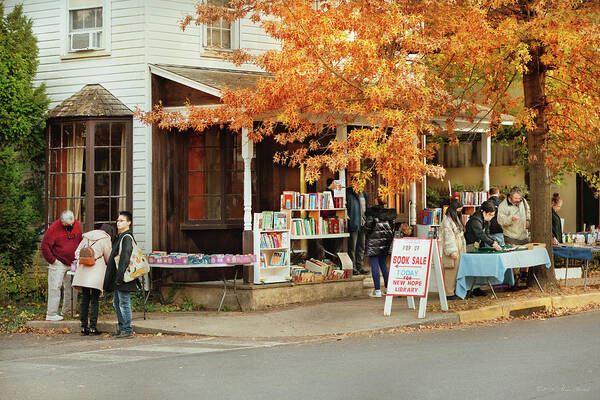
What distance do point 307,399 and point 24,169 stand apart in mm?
12070

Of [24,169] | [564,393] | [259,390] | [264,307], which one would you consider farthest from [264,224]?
[564,393]

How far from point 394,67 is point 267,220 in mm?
3683

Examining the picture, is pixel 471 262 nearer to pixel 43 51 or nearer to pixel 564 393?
pixel 564 393

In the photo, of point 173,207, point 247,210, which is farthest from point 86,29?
point 247,210

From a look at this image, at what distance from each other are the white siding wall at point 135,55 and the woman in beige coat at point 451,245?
5830mm

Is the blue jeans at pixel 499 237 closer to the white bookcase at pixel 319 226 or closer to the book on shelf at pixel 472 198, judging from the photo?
the white bookcase at pixel 319 226

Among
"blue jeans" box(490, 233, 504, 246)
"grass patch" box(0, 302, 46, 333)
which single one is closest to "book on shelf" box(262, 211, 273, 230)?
"grass patch" box(0, 302, 46, 333)

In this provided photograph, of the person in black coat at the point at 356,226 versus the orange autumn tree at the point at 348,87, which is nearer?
the orange autumn tree at the point at 348,87

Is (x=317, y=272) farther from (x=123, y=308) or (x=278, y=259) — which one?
(x=123, y=308)

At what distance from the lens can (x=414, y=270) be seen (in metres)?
14.3

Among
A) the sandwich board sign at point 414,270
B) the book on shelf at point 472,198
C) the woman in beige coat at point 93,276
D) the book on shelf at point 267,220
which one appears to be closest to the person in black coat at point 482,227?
the sandwich board sign at point 414,270

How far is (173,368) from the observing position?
10.2m

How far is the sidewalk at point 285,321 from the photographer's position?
13656 mm

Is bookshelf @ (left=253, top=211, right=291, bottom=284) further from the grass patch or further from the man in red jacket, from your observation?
the grass patch
